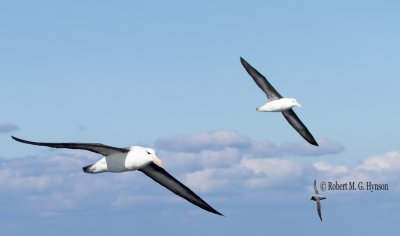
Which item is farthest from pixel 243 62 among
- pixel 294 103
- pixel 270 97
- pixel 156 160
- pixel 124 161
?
pixel 124 161

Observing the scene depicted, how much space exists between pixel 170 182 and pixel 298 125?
2748 centimetres

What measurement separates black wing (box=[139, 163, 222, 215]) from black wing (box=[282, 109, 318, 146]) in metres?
27.0

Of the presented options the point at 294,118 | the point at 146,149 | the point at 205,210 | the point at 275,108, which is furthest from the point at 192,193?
the point at 294,118

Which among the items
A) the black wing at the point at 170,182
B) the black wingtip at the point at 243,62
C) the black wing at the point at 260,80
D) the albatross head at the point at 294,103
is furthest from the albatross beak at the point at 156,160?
the albatross head at the point at 294,103

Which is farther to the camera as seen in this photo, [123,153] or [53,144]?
[123,153]

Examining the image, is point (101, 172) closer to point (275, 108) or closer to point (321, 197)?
point (275, 108)

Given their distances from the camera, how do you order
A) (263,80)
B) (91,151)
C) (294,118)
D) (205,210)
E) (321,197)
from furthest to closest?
(321,197)
(294,118)
(263,80)
(205,210)
(91,151)

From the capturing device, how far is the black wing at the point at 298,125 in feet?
180

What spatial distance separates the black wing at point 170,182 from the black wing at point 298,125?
26958mm

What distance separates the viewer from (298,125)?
55031 mm

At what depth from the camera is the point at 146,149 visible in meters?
26.2

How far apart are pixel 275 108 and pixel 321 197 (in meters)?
13.4

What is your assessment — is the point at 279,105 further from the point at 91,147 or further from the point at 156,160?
the point at 91,147

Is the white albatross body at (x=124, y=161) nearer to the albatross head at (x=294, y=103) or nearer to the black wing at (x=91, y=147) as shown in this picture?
the black wing at (x=91, y=147)
